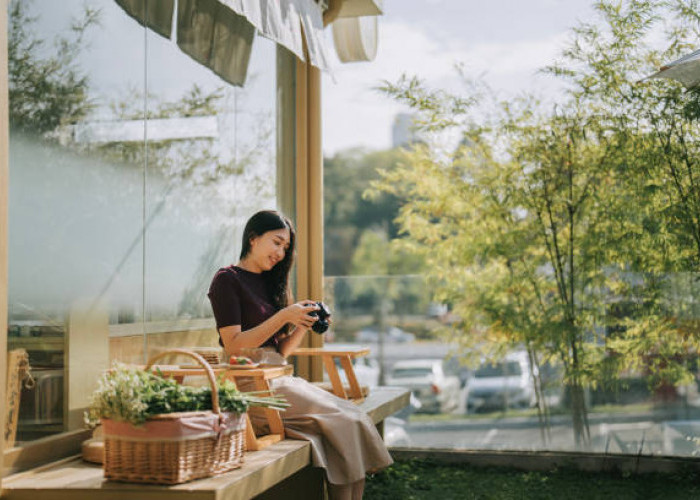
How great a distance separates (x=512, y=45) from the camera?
1270 inches

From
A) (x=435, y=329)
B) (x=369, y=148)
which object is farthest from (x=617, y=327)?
(x=369, y=148)

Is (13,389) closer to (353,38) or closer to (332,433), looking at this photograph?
(332,433)

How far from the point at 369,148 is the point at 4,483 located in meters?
34.5

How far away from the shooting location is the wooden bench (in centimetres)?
238

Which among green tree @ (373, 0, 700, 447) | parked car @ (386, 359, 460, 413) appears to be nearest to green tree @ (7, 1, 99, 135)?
green tree @ (373, 0, 700, 447)

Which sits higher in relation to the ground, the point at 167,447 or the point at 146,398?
the point at 146,398

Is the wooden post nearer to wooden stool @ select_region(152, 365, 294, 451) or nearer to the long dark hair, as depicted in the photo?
wooden stool @ select_region(152, 365, 294, 451)

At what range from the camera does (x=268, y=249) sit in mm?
3508

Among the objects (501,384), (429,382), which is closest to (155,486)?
(501,384)

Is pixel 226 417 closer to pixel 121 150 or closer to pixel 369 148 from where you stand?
pixel 121 150

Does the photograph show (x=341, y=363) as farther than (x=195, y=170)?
Yes

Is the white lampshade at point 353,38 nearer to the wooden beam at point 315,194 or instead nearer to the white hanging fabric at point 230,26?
the wooden beam at point 315,194

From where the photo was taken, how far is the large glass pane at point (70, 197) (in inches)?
106

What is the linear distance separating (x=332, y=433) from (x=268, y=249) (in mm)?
817
